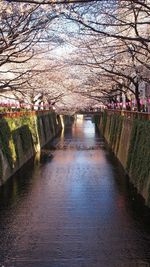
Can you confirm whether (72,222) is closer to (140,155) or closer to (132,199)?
(132,199)

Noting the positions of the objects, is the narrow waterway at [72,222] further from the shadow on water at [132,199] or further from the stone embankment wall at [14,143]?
the stone embankment wall at [14,143]

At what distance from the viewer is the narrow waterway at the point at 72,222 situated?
1154 cm

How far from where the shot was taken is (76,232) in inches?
537

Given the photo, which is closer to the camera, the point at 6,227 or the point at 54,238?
the point at 54,238

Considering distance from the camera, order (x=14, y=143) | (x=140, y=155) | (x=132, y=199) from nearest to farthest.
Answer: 1. (x=132, y=199)
2. (x=140, y=155)
3. (x=14, y=143)

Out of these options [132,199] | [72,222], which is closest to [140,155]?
[132,199]

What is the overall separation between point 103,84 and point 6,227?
31004mm

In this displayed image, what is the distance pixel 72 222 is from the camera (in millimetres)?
14711

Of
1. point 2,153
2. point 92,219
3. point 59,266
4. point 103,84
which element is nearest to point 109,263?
point 59,266

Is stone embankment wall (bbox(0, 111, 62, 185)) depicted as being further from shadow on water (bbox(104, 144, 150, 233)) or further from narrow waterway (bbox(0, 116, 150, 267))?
shadow on water (bbox(104, 144, 150, 233))

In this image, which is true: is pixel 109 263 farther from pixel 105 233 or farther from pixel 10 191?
pixel 10 191

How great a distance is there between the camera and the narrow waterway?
11.5 metres

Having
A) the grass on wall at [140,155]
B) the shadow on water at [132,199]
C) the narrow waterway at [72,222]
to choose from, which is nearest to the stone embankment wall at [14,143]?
the narrow waterway at [72,222]

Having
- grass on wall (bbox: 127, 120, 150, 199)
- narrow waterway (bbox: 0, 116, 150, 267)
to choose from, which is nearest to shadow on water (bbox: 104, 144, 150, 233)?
narrow waterway (bbox: 0, 116, 150, 267)
